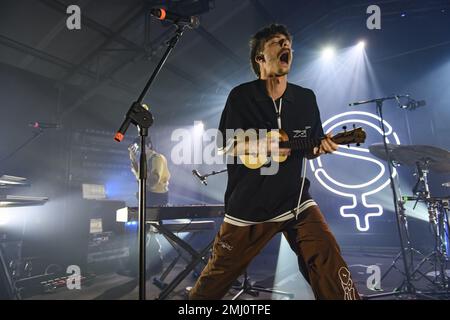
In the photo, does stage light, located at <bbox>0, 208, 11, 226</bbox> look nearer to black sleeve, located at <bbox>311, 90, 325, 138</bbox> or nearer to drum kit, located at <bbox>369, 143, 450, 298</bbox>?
black sleeve, located at <bbox>311, 90, 325, 138</bbox>

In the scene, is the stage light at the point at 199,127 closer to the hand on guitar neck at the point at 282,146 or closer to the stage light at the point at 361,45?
the stage light at the point at 361,45

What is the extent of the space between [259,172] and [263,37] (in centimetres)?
112

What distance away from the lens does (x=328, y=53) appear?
7176mm

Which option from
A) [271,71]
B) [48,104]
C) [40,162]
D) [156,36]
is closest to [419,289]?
[271,71]

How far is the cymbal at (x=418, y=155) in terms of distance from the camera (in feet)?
11.3

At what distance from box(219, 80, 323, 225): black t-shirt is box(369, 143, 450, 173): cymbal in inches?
81.8

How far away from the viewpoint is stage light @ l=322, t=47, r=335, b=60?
6906mm

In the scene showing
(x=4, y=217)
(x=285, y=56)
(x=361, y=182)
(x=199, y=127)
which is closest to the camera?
(x=285, y=56)

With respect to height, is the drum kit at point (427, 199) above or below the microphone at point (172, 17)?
below

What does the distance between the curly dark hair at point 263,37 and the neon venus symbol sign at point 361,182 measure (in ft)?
16.6

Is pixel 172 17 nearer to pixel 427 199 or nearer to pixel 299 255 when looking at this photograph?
pixel 299 255
